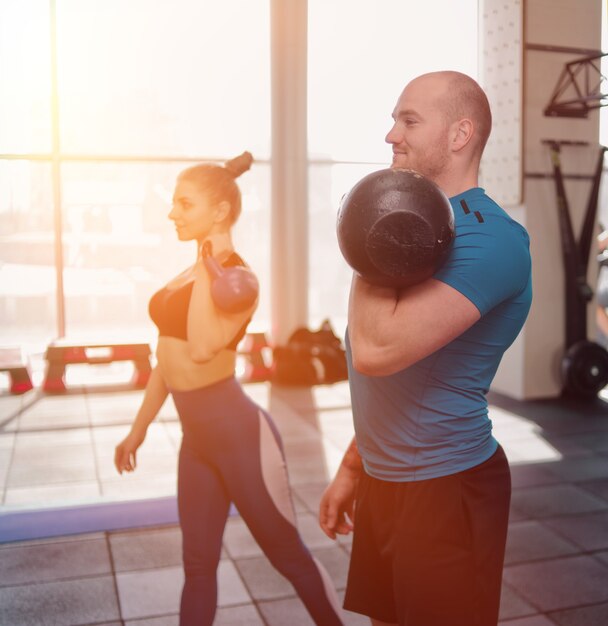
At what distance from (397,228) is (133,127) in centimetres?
633

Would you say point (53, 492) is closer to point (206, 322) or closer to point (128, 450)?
point (128, 450)

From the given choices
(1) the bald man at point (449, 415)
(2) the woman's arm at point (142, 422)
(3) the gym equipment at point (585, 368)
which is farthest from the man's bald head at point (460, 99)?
(3) the gym equipment at point (585, 368)

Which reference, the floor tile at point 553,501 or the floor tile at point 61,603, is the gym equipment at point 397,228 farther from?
the floor tile at point 553,501

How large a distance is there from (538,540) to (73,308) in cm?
470

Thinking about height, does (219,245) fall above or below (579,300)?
above

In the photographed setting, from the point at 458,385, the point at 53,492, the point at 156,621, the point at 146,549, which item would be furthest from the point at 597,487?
the point at 458,385

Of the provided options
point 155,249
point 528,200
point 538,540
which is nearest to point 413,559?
point 538,540

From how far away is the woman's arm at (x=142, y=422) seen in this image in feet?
6.82

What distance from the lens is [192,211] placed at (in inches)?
79.4

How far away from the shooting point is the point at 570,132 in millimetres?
5844

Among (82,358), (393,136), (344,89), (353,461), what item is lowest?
(82,358)

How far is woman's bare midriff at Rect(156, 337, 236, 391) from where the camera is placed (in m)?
2.00

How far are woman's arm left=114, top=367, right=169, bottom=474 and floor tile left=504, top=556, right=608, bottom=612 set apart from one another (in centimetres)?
159

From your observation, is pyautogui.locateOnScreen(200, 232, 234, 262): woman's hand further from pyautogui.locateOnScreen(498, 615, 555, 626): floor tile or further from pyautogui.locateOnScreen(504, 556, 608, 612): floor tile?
pyautogui.locateOnScreen(504, 556, 608, 612): floor tile
